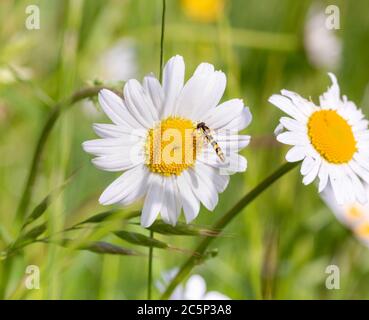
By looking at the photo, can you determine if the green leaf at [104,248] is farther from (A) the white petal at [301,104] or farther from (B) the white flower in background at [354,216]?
(B) the white flower in background at [354,216]

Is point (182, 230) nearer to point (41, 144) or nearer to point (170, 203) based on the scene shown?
point (170, 203)

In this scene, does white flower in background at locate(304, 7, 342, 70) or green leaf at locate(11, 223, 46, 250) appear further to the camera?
white flower in background at locate(304, 7, 342, 70)

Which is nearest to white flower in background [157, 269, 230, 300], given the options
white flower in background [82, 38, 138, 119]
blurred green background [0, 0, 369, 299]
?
blurred green background [0, 0, 369, 299]

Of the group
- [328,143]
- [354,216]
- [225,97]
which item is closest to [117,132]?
[328,143]

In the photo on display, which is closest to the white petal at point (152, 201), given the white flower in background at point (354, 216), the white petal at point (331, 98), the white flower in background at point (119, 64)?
the white petal at point (331, 98)

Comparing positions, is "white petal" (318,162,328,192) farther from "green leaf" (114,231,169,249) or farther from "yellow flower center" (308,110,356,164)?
"green leaf" (114,231,169,249)

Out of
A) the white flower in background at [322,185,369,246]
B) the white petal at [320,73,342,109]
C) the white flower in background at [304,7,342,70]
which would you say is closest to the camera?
the white petal at [320,73,342,109]

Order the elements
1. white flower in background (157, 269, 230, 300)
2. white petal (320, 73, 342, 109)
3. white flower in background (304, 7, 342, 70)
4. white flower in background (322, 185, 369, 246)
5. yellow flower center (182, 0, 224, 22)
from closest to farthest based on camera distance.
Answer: white petal (320, 73, 342, 109) → white flower in background (157, 269, 230, 300) → white flower in background (322, 185, 369, 246) → white flower in background (304, 7, 342, 70) → yellow flower center (182, 0, 224, 22)
